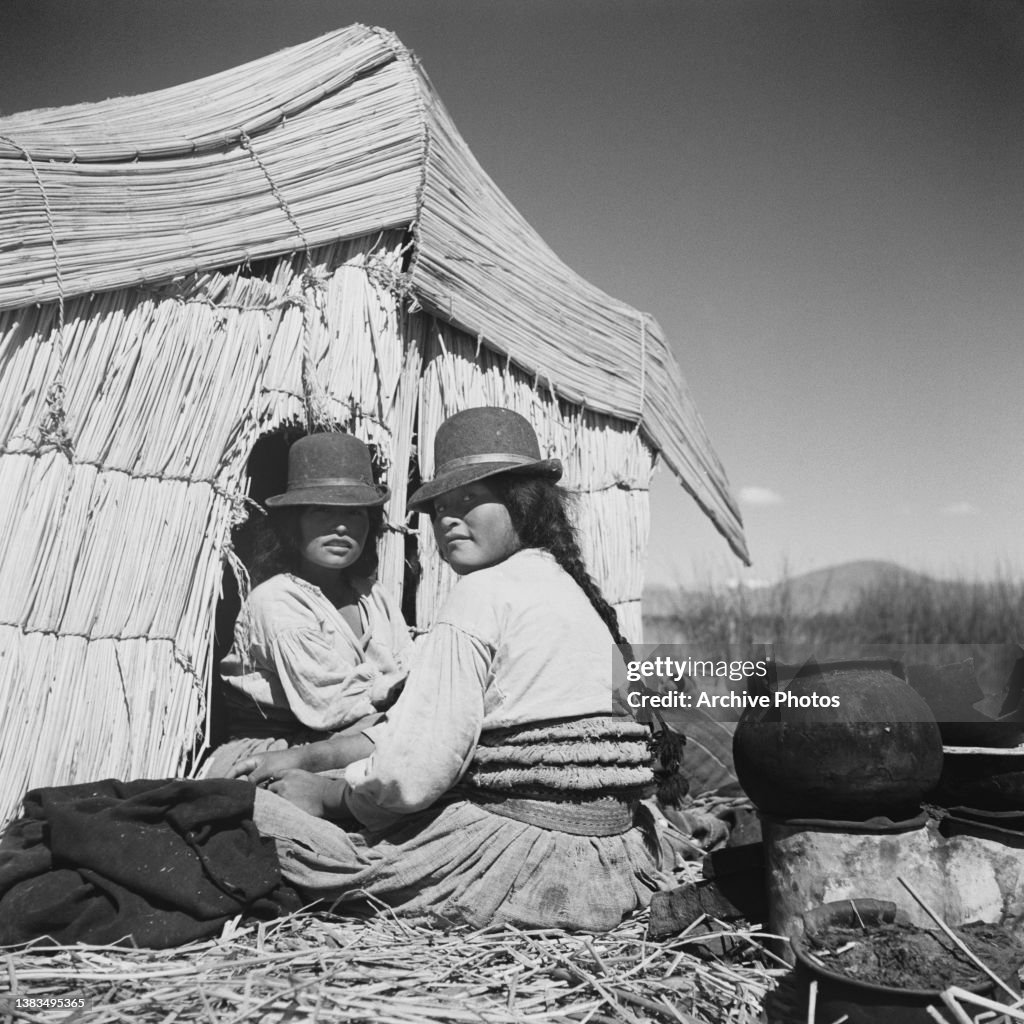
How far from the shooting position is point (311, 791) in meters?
2.85

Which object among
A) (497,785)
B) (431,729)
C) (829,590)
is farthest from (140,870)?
(829,590)

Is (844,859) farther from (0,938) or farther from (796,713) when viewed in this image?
(0,938)

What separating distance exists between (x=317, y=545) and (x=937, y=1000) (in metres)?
2.79

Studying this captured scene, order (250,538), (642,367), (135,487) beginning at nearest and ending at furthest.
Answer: (135,487), (250,538), (642,367)

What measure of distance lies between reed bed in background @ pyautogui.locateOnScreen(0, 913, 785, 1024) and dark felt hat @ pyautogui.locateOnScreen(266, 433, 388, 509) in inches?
68.2

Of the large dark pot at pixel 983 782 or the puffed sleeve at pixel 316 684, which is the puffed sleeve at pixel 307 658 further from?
the large dark pot at pixel 983 782

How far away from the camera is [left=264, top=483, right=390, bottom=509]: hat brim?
3729mm

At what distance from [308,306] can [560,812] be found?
7.88 ft

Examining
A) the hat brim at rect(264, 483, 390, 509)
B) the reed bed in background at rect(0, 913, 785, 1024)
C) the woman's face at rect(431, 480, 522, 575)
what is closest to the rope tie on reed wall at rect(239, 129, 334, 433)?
the hat brim at rect(264, 483, 390, 509)

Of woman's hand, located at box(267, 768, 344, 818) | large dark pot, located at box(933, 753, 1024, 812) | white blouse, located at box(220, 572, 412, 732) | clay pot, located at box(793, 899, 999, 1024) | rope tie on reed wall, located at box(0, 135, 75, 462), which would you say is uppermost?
rope tie on reed wall, located at box(0, 135, 75, 462)

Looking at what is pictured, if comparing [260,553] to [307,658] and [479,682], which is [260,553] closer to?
[307,658]

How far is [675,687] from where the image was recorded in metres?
3.40

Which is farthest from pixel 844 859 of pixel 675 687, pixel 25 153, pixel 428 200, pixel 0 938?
pixel 25 153

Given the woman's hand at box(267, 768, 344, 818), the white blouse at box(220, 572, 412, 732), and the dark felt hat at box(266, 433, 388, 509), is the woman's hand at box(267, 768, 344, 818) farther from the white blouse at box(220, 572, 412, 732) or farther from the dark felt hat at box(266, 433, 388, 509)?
the dark felt hat at box(266, 433, 388, 509)
